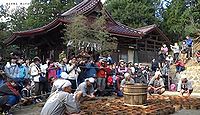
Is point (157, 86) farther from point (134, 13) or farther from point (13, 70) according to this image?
point (134, 13)

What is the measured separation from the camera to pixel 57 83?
16.0 feet

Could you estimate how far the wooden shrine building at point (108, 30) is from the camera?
19703 mm

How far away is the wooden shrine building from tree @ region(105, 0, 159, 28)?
10.2 metres

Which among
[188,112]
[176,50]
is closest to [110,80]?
[188,112]

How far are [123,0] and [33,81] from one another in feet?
91.6

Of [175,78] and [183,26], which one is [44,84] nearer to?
[175,78]

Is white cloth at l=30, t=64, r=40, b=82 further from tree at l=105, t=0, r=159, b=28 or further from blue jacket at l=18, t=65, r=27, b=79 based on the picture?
tree at l=105, t=0, r=159, b=28

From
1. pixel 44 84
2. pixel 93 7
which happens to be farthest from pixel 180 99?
pixel 93 7

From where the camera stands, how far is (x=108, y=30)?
19766 millimetres

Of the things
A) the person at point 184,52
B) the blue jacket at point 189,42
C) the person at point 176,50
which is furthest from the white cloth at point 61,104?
the person at point 184,52

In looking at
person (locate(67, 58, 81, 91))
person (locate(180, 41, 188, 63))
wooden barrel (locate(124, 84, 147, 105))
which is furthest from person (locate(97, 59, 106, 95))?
person (locate(180, 41, 188, 63))

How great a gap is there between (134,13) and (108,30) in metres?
17.0

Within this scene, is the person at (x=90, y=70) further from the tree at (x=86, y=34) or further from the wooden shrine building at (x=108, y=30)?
the wooden shrine building at (x=108, y=30)

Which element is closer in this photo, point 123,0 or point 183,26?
point 183,26
